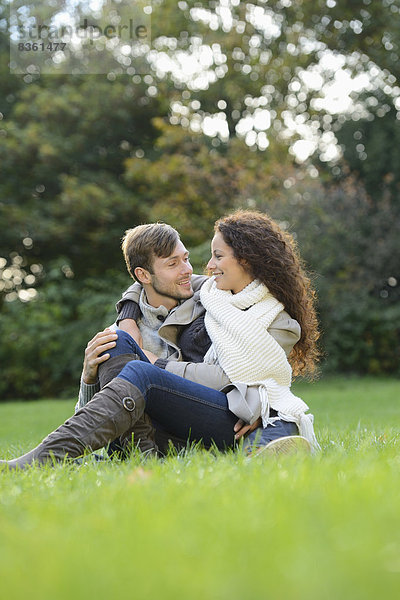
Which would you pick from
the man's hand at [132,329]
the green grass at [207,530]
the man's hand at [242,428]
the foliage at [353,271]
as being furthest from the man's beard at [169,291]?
the foliage at [353,271]

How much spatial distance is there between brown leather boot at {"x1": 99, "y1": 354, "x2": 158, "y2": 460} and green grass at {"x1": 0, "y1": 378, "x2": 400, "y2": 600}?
1.94 ft

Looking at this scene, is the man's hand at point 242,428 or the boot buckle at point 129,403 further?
the man's hand at point 242,428

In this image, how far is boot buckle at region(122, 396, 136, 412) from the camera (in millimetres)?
3145

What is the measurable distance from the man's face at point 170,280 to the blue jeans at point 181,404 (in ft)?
1.73

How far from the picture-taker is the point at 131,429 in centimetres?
341

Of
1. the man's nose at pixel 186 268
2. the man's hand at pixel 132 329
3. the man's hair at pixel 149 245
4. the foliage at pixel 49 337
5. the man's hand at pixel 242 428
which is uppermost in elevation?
the man's hair at pixel 149 245

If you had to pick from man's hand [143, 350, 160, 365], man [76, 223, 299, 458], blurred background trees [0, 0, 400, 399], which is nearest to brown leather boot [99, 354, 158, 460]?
man [76, 223, 299, 458]

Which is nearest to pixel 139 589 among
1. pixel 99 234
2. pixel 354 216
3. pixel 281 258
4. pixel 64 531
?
pixel 64 531

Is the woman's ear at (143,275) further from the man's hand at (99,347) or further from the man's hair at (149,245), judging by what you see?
the man's hand at (99,347)

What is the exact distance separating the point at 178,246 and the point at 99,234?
44.3 feet

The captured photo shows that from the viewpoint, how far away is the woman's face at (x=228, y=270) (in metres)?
3.71

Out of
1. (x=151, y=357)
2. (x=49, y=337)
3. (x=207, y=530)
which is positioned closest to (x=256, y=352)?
(x=151, y=357)

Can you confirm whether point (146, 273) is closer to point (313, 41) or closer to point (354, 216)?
point (354, 216)

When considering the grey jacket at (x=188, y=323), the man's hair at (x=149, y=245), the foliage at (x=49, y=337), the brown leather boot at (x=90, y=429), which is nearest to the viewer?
the brown leather boot at (x=90, y=429)
